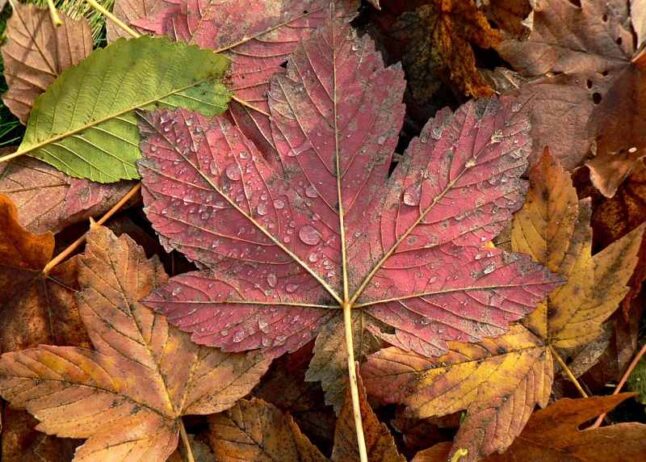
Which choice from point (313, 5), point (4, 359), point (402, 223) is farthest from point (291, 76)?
point (4, 359)

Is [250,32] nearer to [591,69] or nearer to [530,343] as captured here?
[591,69]

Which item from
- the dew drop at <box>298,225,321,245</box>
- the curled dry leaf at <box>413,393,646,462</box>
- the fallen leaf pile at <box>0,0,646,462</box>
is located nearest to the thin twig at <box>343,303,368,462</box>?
the fallen leaf pile at <box>0,0,646,462</box>


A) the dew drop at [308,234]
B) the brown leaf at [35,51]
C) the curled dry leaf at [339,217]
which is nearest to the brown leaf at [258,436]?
the curled dry leaf at [339,217]

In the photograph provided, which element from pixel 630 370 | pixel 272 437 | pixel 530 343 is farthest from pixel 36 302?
pixel 630 370

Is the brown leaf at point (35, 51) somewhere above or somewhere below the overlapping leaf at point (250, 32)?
above

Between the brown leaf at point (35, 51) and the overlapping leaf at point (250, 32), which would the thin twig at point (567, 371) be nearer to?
the overlapping leaf at point (250, 32)

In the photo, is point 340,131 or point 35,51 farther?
point 35,51
